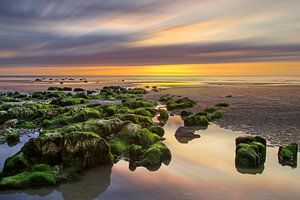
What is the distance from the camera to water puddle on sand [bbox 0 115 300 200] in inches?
419

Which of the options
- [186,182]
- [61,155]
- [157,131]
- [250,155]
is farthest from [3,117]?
[250,155]

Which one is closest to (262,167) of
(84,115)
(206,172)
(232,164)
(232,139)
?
(232,164)

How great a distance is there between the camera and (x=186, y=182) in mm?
11797

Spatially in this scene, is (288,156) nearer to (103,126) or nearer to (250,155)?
(250,155)

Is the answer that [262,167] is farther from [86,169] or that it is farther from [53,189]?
[53,189]

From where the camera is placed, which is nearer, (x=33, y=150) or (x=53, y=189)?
(x=53, y=189)

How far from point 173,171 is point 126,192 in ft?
9.03

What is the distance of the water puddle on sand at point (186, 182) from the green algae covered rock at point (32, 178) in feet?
1.10

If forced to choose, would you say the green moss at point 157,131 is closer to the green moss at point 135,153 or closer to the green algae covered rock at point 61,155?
the green moss at point 135,153

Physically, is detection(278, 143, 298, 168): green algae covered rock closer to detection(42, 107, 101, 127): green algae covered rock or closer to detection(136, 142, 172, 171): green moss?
detection(136, 142, 172, 171): green moss

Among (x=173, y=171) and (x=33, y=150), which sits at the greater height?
(x=33, y=150)

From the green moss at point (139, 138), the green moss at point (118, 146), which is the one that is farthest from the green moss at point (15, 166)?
the green moss at point (139, 138)

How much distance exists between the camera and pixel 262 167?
1356 cm

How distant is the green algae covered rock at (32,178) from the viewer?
11078mm
